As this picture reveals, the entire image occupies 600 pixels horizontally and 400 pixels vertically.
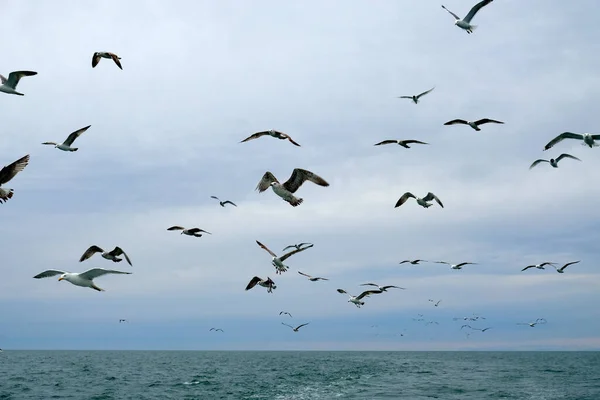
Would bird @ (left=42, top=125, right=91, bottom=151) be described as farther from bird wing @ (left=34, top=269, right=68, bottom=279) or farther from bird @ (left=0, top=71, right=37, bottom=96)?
bird wing @ (left=34, top=269, right=68, bottom=279)

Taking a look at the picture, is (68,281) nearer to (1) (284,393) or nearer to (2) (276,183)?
(2) (276,183)

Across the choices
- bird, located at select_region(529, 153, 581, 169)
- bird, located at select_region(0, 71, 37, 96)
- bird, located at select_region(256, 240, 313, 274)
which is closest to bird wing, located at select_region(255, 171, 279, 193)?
bird, located at select_region(256, 240, 313, 274)

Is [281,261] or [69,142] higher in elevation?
[69,142]

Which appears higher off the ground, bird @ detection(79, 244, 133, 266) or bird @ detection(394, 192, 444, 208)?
bird @ detection(394, 192, 444, 208)

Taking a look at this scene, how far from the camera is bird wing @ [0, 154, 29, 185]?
23.5 meters

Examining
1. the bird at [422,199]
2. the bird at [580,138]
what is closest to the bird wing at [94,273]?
the bird at [422,199]

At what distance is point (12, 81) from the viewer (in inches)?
948

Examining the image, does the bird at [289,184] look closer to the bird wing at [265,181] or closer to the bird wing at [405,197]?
the bird wing at [265,181]

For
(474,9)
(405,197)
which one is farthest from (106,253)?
(474,9)

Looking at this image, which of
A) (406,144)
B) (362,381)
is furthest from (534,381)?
(406,144)

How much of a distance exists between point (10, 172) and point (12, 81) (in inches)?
140

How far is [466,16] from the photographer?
26609 mm

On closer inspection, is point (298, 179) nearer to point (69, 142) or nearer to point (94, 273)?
point (94, 273)

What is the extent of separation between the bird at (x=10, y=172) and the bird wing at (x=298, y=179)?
33.2 feet
